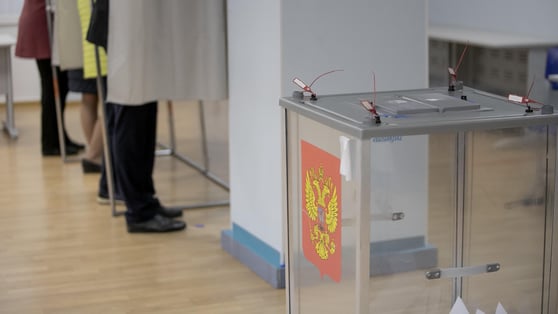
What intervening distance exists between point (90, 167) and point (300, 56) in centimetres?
223

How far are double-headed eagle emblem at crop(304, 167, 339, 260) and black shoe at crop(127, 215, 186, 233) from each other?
1757mm

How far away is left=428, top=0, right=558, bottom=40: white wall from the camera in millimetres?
6148

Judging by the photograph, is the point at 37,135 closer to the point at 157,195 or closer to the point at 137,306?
the point at 157,195

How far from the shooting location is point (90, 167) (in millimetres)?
5109

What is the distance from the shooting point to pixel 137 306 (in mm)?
3164

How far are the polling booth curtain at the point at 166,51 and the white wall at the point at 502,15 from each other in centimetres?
275

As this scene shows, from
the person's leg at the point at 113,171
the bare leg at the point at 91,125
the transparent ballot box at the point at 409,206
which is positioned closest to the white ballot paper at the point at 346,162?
the transparent ballot box at the point at 409,206

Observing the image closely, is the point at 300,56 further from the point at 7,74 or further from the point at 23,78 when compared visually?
the point at 23,78

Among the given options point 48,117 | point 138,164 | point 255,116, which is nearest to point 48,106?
point 48,117

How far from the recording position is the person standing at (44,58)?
5.41 metres

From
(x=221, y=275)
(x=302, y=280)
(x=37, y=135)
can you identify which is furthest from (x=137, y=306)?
(x=37, y=135)

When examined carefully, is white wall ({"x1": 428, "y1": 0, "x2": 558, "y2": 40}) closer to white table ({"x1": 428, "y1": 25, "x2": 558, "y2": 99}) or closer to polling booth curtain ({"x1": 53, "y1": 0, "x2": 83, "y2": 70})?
white table ({"x1": 428, "y1": 25, "x2": 558, "y2": 99})

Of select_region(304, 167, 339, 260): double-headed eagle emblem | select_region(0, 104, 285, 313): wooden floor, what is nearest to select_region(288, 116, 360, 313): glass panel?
select_region(304, 167, 339, 260): double-headed eagle emblem

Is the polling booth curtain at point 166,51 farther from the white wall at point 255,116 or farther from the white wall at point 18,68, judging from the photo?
the white wall at point 18,68
